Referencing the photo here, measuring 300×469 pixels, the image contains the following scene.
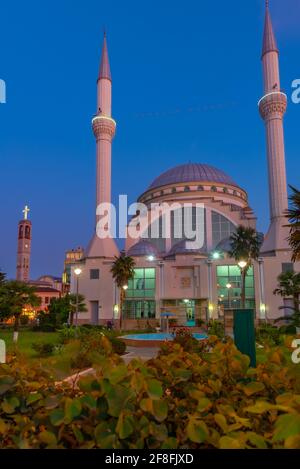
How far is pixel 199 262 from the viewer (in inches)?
2000

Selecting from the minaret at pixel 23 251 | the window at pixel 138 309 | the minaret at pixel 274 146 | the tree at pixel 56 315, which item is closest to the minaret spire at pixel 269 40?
the minaret at pixel 274 146

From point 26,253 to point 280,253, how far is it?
70821 mm

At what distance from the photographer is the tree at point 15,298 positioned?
106 ft

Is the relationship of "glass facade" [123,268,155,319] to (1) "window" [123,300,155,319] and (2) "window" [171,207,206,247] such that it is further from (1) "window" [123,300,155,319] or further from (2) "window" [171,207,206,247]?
(2) "window" [171,207,206,247]

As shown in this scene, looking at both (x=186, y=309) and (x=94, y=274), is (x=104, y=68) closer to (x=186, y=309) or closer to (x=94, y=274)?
(x=94, y=274)

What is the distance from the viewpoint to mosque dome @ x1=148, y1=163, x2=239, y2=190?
212 ft

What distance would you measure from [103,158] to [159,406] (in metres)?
54.9

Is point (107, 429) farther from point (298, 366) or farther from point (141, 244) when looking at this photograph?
point (141, 244)

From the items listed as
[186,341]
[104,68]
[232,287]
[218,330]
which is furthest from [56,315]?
[104,68]

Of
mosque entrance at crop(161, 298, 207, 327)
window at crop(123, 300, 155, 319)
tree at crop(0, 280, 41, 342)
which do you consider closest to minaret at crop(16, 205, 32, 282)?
window at crop(123, 300, 155, 319)

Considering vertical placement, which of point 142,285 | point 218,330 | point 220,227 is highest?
point 220,227

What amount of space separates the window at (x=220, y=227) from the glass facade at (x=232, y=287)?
8.62 metres

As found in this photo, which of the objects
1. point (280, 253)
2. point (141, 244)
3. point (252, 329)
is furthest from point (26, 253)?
point (252, 329)
